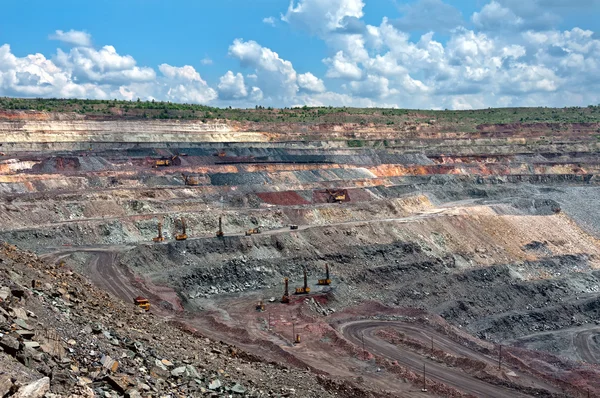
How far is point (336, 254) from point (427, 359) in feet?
78.6

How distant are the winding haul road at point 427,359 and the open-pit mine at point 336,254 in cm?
15

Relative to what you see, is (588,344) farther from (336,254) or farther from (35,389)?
(35,389)

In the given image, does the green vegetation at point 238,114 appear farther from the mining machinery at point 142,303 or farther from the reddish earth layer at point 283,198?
the mining machinery at point 142,303

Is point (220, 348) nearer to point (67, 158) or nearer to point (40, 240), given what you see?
point (40, 240)

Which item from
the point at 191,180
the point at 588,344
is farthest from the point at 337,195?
the point at 588,344

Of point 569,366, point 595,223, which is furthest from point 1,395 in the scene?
point 595,223

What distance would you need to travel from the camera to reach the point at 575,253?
73.8 m

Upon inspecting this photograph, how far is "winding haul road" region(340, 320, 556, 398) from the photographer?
32.3 meters

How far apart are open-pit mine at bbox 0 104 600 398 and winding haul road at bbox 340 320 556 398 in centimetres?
15

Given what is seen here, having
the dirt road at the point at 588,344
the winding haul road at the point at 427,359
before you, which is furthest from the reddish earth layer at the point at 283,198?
the dirt road at the point at 588,344

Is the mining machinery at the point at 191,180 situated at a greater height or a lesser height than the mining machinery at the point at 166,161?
lesser

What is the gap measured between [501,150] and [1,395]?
146 metres

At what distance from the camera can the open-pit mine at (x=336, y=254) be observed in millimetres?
35938

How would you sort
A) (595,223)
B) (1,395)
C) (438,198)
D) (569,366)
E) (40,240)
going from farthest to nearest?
(438,198) < (595,223) < (40,240) < (569,366) < (1,395)
